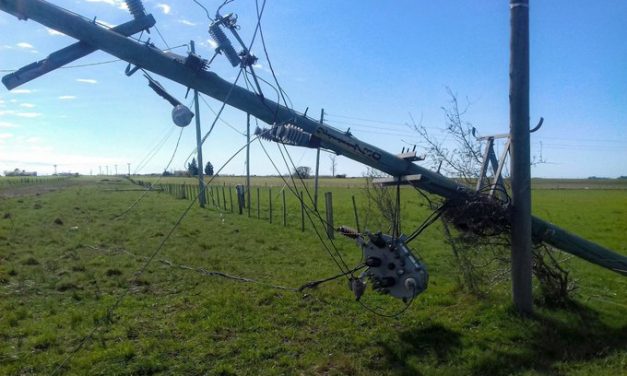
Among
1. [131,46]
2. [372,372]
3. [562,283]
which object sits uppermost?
[131,46]

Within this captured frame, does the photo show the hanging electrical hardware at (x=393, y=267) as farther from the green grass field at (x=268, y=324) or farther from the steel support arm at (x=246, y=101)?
the steel support arm at (x=246, y=101)

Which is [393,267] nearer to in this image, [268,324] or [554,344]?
[268,324]

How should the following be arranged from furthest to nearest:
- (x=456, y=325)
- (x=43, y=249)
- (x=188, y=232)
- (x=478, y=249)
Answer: (x=188, y=232)
(x=43, y=249)
(x=478, y=249)
(x=456, y=325)

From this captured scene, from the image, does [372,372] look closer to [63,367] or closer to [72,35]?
[63,367]

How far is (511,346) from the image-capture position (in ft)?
21.0

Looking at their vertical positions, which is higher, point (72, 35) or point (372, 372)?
point (72, 35)

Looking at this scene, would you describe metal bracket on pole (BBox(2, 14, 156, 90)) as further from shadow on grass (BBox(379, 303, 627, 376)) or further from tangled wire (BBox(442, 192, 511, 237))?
shadow on grass (BBox(379, 303, 627, 376))

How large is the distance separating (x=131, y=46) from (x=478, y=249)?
672 cm

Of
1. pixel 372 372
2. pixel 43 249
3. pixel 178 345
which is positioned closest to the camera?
pixel 372 372

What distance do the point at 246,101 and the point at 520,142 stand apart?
4006 millimetres

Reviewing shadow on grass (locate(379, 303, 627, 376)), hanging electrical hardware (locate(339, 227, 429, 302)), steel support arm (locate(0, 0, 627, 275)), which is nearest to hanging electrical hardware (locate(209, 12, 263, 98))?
steel support arm (locate(0, 0, 627, 275))

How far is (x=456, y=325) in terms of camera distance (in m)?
7.23

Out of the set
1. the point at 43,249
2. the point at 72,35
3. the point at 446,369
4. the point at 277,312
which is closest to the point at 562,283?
the point at 446,369

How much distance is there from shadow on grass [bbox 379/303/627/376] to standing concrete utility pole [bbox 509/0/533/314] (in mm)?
680
